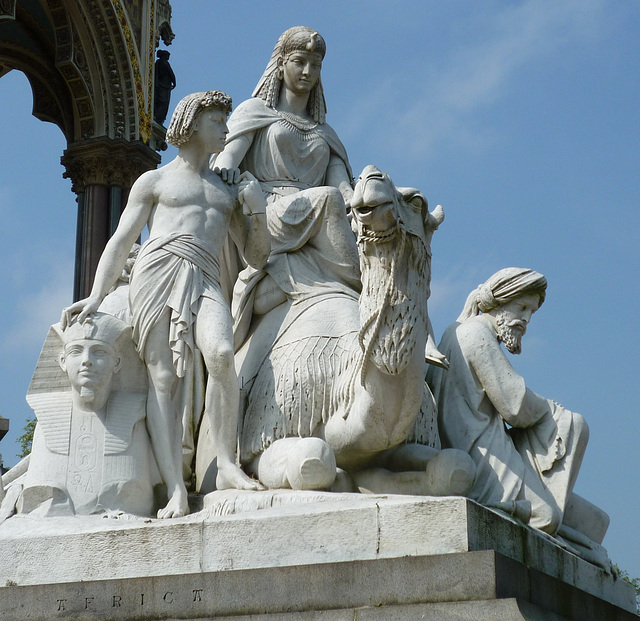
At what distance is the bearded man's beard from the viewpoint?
25.1 feet

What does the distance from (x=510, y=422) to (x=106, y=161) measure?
20931mm

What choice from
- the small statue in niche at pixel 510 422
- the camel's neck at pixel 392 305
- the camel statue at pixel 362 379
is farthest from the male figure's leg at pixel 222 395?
the small statue in niche at pixel 510 422

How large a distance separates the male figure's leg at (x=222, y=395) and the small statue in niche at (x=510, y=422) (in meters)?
1.25

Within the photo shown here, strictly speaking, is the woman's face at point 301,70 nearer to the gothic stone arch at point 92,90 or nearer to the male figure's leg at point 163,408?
the male figure's leg at point 163,408

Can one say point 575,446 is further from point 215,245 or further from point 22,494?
→ point 22,494

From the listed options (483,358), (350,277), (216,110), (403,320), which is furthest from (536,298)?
(216,110)

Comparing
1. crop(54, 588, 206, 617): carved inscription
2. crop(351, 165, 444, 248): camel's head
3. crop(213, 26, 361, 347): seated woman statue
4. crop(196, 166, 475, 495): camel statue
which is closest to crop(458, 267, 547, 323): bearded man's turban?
crop(196, 166, 475, 495): camel statue

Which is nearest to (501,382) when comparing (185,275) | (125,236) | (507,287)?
(507,287)

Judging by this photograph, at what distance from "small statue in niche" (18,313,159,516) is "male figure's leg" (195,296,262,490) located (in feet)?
1.29

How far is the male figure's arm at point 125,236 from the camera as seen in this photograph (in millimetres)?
7379

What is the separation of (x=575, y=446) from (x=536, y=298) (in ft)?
2.97

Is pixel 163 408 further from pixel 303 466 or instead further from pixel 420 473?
pixel 420 473

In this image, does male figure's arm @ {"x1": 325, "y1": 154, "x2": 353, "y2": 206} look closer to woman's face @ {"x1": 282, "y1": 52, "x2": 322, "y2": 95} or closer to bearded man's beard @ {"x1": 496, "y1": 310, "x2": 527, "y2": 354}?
woman's face @ {"x1": 282, "y1": 52, "x2": 322, "y2": 95}

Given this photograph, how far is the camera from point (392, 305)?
6395 millimetres
